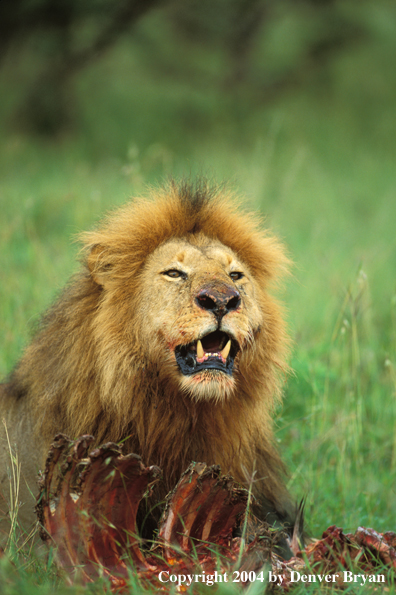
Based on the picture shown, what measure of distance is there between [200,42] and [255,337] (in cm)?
1610

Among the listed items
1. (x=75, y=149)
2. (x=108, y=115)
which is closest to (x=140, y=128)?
(x=108, y=115)

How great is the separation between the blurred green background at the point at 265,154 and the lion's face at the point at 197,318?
2.53 ft

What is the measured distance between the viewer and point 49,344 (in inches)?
111

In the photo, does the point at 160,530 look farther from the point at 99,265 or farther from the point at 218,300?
the point at 99,265

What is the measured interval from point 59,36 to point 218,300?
36.5ft

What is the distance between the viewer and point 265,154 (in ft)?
36.0

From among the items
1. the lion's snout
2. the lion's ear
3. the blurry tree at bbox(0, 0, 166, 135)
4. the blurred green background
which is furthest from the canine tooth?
the blurry tree at bbox(0, 0, 166, 135)

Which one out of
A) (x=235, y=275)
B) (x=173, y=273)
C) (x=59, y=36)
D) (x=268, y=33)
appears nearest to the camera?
(x=173, y=273)

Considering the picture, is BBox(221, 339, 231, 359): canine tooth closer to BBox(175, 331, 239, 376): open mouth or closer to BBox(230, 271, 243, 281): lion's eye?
BBox(175, 331, 239, 376): open mouth

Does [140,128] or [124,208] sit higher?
[140,128]

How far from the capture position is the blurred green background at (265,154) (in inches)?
168

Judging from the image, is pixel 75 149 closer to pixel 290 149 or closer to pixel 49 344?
pixel 290 149

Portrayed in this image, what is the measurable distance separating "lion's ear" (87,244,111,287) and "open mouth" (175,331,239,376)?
1.66 feet

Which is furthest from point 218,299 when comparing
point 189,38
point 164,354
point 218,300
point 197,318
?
point 189,38
